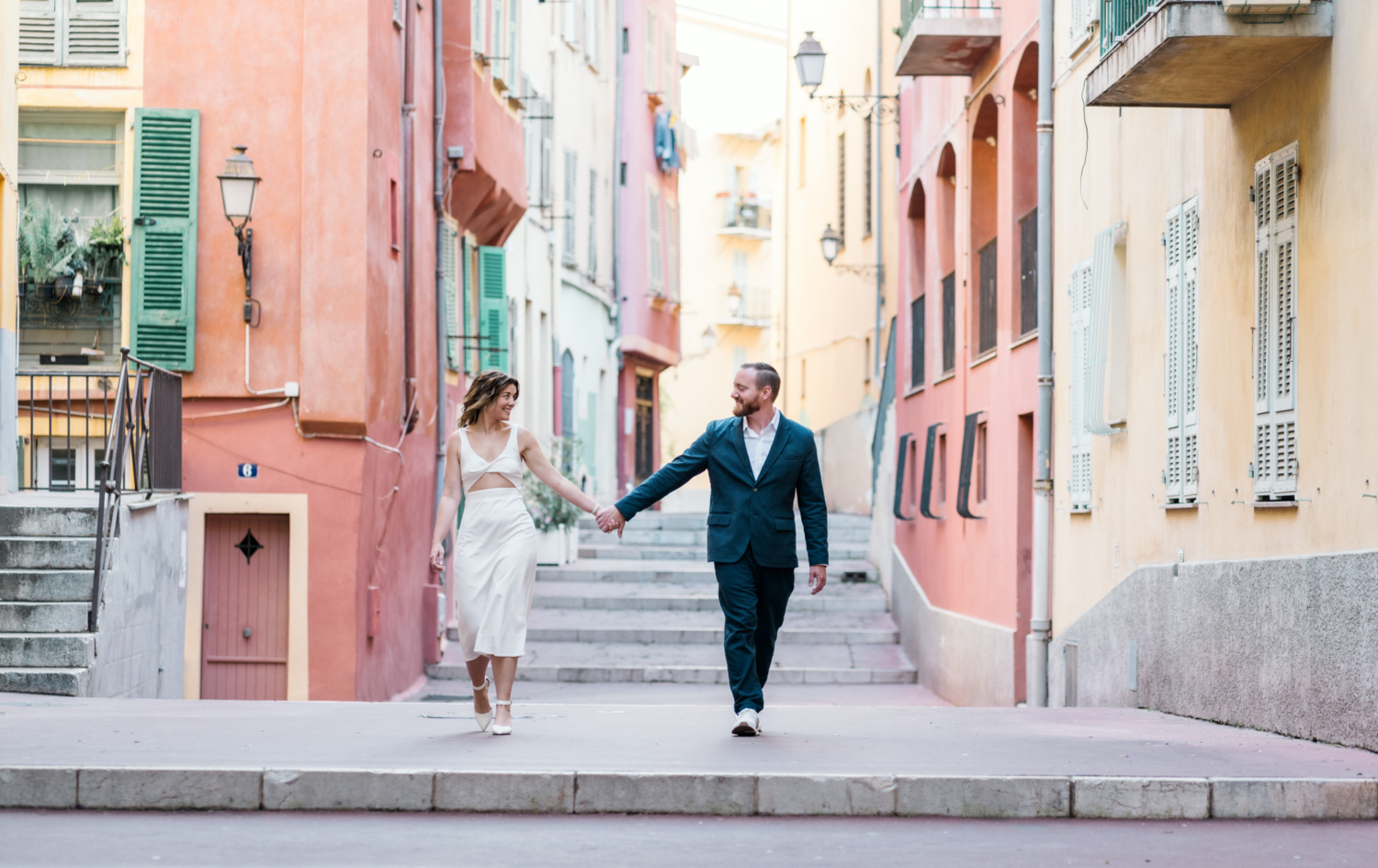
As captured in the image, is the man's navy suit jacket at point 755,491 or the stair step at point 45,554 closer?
the man's navy suit jacket at point 755,491

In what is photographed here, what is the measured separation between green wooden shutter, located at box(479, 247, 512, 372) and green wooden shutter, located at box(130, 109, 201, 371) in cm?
662

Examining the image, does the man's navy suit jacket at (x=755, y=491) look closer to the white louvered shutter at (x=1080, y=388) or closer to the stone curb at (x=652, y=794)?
the stone curb at (x=652, y=794)

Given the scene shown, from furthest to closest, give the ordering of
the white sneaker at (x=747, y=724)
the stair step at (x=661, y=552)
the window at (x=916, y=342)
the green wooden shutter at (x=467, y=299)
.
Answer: the stair step at (x=661, y=552)
the window at (x=916, y=342)
the green wooden shutter at (x=467, y=299)
the white sneaker at (x=747, y=724)

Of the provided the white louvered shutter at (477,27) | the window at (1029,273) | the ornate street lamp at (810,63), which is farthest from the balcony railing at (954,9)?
the ornate street lamp at (810,63)

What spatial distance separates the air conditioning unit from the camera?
367 inches

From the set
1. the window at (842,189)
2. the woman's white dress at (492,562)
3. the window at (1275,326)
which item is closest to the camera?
the woman's white dress at (492,562)

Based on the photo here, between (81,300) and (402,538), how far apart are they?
400 centimetres

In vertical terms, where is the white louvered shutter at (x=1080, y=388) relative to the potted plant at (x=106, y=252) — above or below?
below

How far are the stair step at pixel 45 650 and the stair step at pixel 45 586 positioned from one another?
1.43ft

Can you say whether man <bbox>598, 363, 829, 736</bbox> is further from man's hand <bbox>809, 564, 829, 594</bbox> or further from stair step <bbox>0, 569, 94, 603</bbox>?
stair step <bbox>0, 569, 94, 603</bbox>

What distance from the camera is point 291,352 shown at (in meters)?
16.6

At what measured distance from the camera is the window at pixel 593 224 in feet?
112

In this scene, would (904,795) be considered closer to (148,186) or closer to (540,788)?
(540,788)

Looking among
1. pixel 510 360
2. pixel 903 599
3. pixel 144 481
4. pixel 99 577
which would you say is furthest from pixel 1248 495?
pixel 510 360
